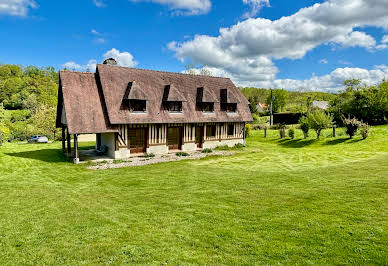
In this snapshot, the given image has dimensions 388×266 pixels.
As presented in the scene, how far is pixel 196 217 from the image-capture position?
21.1 feet

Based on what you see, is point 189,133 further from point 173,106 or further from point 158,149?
point 158,149

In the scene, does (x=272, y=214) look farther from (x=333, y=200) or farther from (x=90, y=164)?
(x=90, y=164)

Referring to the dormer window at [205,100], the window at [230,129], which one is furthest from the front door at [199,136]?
the window at [230,129]

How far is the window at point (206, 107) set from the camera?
19.8 m

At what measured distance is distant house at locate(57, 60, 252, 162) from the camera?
50.3 feet

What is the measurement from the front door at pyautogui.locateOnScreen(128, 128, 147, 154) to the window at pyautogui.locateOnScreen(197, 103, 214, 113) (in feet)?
17.4

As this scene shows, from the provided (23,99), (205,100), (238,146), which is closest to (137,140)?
(205,100)

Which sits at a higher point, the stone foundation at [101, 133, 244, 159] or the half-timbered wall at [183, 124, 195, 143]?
the half-timbered wall at [183, 124, 195, 143]

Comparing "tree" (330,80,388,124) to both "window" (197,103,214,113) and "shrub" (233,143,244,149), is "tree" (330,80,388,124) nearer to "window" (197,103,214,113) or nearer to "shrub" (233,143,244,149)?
"shrub" (233,143,244,149)

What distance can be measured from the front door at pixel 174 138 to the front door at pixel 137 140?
2076 mm

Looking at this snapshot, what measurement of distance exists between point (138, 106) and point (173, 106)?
110 inches

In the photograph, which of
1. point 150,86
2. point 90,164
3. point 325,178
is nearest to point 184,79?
point 150,86

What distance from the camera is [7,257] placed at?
478cm

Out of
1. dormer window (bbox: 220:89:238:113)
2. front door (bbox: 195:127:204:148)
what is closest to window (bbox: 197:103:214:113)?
dormer window (bbox: 220:89:238:113)
